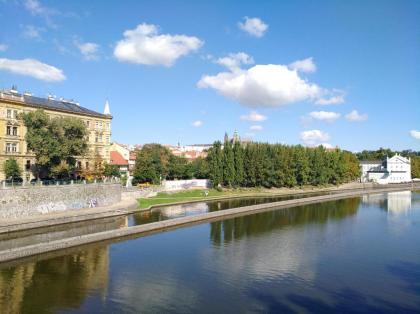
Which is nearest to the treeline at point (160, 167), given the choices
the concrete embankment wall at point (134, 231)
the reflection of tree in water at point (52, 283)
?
the concrete embankment wall at point (134, 231)

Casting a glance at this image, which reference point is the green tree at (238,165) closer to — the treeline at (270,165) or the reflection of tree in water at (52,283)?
the treeline at (270,165)

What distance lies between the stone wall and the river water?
1248 cm

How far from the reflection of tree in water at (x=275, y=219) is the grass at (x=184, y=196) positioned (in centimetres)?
1544

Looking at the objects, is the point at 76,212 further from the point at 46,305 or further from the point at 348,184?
the point at 348,184

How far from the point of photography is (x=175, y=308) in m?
21.9

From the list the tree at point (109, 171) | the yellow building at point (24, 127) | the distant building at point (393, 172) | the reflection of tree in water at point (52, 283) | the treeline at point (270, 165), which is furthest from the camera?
the distant building at point (393, 172)

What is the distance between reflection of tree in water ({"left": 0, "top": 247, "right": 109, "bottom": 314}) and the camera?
72.9 feet

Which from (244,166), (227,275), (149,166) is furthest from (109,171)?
(227,275)

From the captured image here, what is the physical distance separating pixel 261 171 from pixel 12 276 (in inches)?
2724

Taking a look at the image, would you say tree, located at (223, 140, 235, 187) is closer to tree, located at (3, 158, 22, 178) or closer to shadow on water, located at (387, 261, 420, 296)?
tree, located at (3, 158, 22, 178)

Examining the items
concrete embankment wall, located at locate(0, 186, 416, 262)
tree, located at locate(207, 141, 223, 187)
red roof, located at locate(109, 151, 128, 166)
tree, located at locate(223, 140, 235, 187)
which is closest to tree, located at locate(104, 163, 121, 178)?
red roof, located at locate(109, 151, 128, 166)

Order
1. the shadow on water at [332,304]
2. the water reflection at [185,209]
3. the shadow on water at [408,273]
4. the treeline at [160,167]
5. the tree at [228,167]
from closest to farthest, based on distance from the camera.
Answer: the shadow on water at [332,304], the shadow on water at [408,273], the water reflection at [185,209], the treeline at [160,167], the tree at [228,167]

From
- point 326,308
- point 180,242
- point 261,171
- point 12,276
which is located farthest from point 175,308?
point 261,171

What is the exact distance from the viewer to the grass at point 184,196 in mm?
62991
